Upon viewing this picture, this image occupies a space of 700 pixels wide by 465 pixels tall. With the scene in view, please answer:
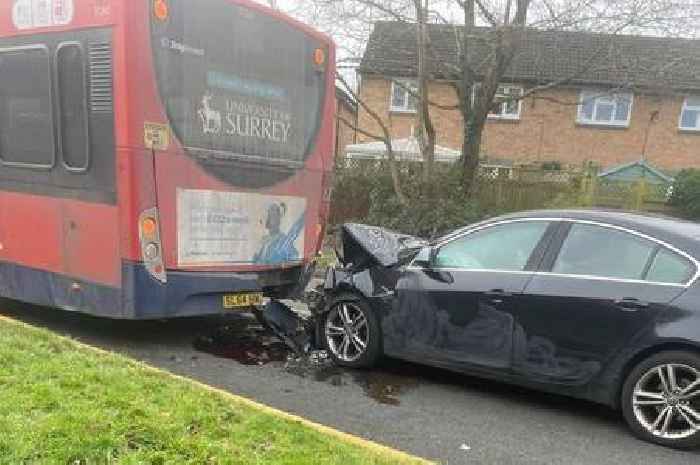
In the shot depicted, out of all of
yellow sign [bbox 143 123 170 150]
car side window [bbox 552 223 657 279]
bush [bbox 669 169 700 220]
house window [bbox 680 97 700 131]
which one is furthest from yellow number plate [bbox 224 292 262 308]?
house window [bbox 680 97 700 131]

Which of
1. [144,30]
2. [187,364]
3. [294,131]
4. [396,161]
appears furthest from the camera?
[396,161]

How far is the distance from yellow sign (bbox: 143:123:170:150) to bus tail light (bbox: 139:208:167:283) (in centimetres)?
54

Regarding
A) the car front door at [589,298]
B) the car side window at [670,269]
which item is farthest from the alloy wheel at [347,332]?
the car side window at [670,269]

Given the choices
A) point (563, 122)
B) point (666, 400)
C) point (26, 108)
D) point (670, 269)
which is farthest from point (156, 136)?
point (563, 122)

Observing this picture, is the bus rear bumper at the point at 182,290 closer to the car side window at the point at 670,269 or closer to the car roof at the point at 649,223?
the car roof at the point at 649,223

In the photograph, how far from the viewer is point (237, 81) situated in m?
6.55

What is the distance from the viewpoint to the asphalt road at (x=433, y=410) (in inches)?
179

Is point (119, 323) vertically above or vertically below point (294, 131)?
below

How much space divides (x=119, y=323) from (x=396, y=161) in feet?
35.0

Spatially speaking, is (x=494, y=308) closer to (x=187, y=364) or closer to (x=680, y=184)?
(x=187, y=364)

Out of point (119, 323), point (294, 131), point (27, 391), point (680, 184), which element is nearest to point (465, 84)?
point (680, 184)

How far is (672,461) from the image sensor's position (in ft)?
14.7

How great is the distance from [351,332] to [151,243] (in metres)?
1.90

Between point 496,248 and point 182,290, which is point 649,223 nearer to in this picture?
point 496,248
